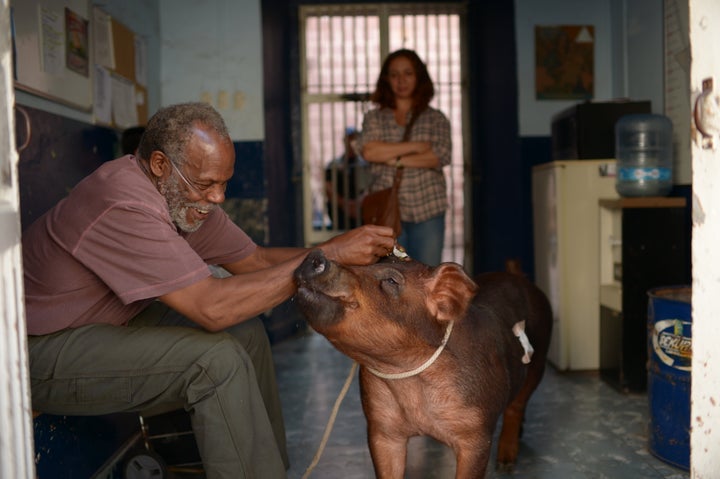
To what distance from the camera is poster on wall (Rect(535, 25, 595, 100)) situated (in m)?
5.94

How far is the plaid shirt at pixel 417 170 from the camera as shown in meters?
4.09

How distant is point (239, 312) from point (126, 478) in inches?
44.0

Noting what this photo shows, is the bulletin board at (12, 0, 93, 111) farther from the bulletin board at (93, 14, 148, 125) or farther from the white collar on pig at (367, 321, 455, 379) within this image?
the white collar on pig at (367, 321, 455, 379)

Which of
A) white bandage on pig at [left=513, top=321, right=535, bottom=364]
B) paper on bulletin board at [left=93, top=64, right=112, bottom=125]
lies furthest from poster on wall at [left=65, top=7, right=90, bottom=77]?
white bandage on pig at [left=513, top=321, right=535, bottom=364]

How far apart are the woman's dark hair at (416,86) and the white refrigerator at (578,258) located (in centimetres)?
106

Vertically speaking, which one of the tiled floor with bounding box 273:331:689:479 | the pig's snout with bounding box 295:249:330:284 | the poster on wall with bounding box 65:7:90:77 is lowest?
the tiled floor with bounding box 273:331:689:479

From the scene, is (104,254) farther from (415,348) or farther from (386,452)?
(386,452)

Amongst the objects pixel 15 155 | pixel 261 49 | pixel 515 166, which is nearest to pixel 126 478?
pixel 15 155

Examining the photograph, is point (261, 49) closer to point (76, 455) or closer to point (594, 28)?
point (594, 28)

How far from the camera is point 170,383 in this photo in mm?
2146

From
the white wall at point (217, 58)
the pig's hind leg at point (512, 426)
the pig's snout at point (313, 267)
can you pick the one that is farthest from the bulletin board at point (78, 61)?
the pig's hind leg at point (512, 426)

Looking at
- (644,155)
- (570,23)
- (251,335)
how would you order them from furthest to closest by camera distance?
(570,23)
(644,155)
(251,335)

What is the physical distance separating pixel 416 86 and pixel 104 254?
252 centimetres

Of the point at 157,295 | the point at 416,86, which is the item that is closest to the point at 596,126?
the point at 416,86
